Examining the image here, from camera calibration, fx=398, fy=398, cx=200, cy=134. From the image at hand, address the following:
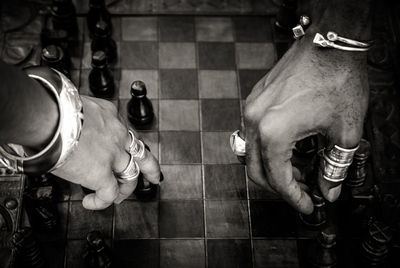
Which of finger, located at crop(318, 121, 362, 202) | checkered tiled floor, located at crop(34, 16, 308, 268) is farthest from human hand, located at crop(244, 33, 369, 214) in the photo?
checkered tiled floor, located at crop(34, 16, 308, 268)

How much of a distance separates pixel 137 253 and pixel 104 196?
0.53m

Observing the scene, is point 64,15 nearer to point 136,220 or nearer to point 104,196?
point 136,220

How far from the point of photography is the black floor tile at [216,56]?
2.10 metres

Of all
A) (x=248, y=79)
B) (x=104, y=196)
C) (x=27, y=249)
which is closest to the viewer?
(x=104, y=196)

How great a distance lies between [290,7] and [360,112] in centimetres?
118

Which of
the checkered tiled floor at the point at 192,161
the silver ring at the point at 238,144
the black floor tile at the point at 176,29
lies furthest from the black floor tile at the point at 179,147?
the black floor tile at the point at 176,29

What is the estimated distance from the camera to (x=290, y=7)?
2.09 meters

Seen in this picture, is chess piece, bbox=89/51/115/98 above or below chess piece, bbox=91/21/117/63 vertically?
below

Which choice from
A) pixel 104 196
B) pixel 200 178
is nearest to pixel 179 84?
pixel 200 178

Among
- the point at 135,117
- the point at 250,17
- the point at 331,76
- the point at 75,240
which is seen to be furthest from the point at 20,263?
the point at 250,17

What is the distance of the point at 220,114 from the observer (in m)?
1.96

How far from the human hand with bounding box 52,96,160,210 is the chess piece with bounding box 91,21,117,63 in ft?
2.85

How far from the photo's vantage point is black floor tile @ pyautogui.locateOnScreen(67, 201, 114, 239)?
1.65m

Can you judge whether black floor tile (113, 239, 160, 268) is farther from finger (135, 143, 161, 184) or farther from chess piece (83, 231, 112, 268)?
finger (135, 143, 161, 184)
